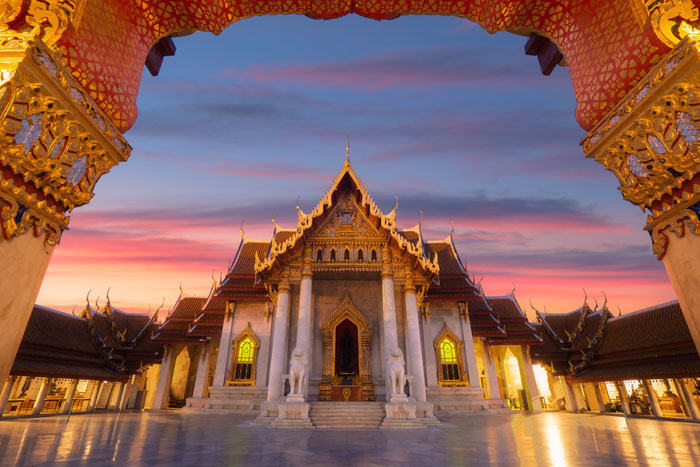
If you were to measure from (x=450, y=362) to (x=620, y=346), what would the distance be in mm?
9603

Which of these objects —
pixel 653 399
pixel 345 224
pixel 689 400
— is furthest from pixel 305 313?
pixel 653 399

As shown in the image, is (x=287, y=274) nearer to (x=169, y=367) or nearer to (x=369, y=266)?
(x=369, y=266)

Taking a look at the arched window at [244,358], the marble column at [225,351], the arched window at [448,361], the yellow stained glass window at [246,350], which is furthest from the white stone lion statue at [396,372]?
the marble column at [225,351]

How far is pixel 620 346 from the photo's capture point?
16.9 metres

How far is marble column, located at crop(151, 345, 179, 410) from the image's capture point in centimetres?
1819

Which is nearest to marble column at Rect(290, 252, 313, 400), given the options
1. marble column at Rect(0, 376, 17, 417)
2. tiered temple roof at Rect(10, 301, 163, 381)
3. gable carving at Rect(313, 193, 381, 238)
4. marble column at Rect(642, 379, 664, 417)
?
gable carving at Rect(313, 193, 381, 238)

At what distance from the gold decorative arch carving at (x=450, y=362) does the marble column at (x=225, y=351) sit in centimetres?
951

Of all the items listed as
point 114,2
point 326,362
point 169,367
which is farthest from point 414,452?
point 169,367

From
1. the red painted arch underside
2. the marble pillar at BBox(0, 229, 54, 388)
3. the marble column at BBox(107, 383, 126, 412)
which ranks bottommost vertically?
the marble column at BBox(107, 383, 126, 412)

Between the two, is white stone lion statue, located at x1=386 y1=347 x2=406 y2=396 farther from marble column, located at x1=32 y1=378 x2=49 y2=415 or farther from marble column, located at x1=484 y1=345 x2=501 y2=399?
marble column, located at x1=32 y1=378 x2=49 y2=415

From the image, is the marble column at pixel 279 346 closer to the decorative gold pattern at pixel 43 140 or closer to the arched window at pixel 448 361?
the arched window at pixel 448 361

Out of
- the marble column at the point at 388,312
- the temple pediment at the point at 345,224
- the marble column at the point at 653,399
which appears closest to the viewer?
the marble column at the point at 388,312

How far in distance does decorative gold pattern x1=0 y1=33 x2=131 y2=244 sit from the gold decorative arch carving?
47.1 ft

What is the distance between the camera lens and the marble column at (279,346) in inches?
429
